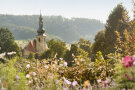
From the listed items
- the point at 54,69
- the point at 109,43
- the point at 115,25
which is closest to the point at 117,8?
the point at 115,25

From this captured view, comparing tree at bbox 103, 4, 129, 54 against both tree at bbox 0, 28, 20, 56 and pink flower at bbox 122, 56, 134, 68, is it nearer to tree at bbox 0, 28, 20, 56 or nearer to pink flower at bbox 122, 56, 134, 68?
tree at bbox 0, 28, 20, 56

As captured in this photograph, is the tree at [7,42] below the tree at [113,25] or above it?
below

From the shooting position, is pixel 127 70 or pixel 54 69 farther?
pixel 54 69

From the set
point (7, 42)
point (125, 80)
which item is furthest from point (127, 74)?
point (7, 42)

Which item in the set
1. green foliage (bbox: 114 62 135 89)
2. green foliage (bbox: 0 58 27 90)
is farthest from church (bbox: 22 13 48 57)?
green foliage (bbox: 114 62 135 89)

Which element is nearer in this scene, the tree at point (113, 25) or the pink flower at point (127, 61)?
the pink flower at point (127, 61)

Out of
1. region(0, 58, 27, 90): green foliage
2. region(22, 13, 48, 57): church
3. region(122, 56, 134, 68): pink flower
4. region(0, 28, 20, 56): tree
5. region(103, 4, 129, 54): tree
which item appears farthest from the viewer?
region(22, 13, 48, 57): church

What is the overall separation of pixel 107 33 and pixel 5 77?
22.9 m

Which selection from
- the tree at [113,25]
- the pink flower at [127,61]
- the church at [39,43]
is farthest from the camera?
the church at [39,43]

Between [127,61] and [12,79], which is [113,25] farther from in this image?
[127,61]

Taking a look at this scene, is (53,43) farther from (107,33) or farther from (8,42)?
(107,33)

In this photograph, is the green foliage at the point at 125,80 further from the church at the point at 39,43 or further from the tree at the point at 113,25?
the church at the point at 39,43

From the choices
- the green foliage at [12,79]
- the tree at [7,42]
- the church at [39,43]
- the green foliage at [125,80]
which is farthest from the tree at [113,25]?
the church at [39,43]

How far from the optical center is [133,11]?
312 inches
